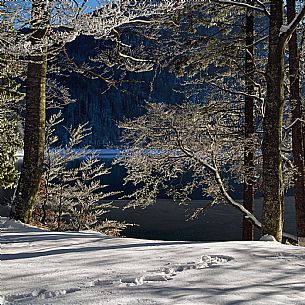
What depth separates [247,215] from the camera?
746 cm

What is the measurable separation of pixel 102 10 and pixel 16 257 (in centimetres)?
311

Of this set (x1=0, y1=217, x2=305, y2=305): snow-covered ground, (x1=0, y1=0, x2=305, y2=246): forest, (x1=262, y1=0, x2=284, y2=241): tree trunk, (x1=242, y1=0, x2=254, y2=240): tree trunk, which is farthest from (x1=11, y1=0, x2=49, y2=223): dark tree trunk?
(x1=242, y1=0, x2=254, y2=240): tree trunk

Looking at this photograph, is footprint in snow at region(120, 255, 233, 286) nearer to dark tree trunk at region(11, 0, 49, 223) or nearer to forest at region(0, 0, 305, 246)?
forest at region(0, 0, 305, 246)

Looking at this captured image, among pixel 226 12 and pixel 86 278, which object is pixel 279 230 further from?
pixel 226 12

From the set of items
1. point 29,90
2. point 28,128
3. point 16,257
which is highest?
point 29,90

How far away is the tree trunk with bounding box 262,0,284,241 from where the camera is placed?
17.5ft

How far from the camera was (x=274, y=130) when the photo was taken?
5.35 metres

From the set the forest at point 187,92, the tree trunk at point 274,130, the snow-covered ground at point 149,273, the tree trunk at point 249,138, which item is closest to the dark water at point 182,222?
the tree trunk at point 249,138

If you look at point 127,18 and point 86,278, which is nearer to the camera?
point 86,278

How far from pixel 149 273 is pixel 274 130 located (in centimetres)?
329

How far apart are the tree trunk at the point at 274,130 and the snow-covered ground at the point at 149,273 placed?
1511 mm

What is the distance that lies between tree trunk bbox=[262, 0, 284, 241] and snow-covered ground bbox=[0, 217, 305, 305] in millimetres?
1511

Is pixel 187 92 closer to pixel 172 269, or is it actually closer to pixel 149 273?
pixel 172 269

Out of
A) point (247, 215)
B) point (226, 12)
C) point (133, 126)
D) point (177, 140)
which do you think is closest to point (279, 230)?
point (247, 215)
